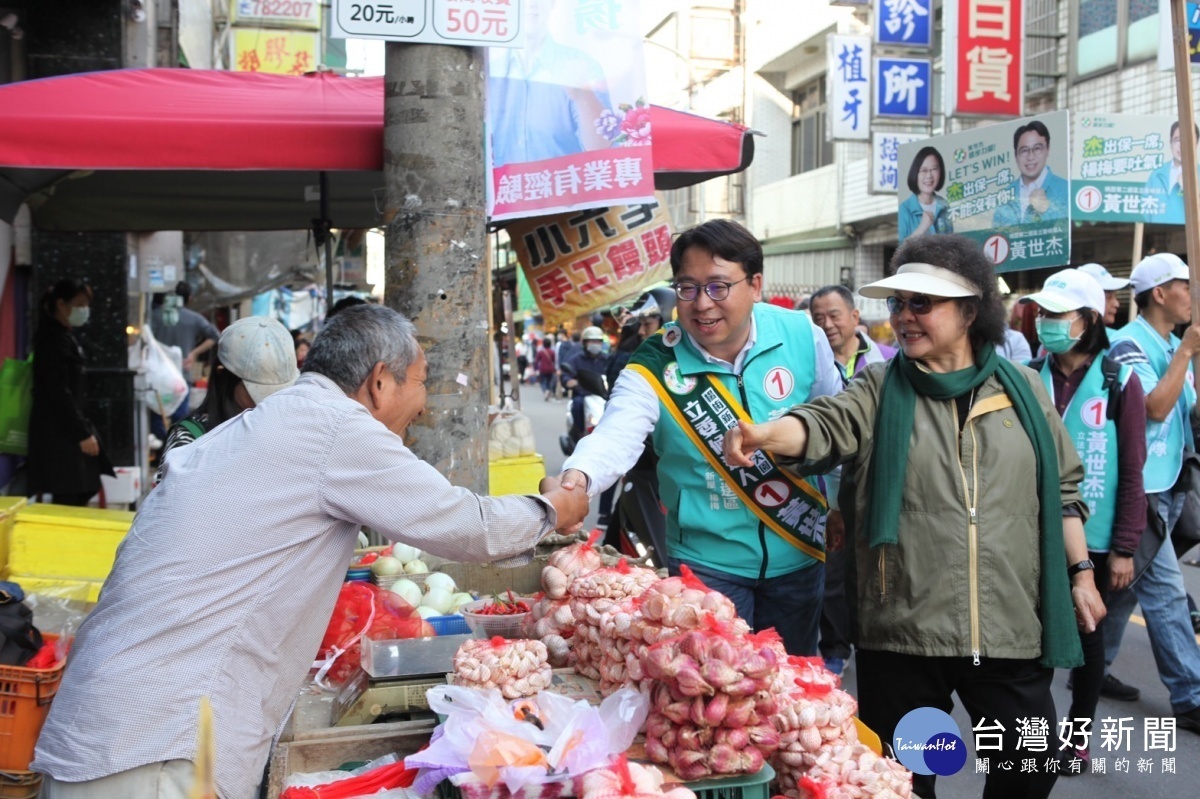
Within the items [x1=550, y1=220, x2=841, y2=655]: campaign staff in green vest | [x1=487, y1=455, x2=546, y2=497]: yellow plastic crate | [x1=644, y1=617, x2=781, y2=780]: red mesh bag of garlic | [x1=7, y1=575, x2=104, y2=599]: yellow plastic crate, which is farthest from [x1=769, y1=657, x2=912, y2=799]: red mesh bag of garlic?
[x1=487, y1=455, x2=546, y2=497]: yellow plastic crate

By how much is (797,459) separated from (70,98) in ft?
12.3

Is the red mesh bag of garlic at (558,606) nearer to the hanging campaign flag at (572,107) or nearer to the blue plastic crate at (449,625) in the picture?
the blue plastic crate at (449,625)

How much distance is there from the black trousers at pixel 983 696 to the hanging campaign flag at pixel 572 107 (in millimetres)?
2804

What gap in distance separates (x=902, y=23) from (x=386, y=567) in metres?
13.9

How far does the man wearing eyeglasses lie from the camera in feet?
26.5

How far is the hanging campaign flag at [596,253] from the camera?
6328 mm

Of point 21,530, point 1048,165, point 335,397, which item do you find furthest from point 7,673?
point 1048,165

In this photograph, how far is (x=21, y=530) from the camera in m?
4.89

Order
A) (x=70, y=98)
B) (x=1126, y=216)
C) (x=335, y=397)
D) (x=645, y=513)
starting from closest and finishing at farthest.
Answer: (x=335, y=397) < (x=70, y=98) < (x=645, y=513) < (x=1126, y=216)

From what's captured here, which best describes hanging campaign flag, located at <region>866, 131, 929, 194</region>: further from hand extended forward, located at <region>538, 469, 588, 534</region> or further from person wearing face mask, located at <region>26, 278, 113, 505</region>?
hand extended forward, located at <region>538, 469, 588, 534</region>

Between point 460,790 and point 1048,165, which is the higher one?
point 1048,165

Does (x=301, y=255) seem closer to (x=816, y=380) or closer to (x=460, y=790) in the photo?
(x=816, y=380)

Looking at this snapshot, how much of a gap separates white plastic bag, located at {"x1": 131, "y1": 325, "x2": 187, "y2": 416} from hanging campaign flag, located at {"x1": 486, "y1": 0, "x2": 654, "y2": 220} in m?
6.29

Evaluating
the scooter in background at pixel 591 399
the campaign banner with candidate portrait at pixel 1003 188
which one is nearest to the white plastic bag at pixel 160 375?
the scooter in background at pixel 591 399
